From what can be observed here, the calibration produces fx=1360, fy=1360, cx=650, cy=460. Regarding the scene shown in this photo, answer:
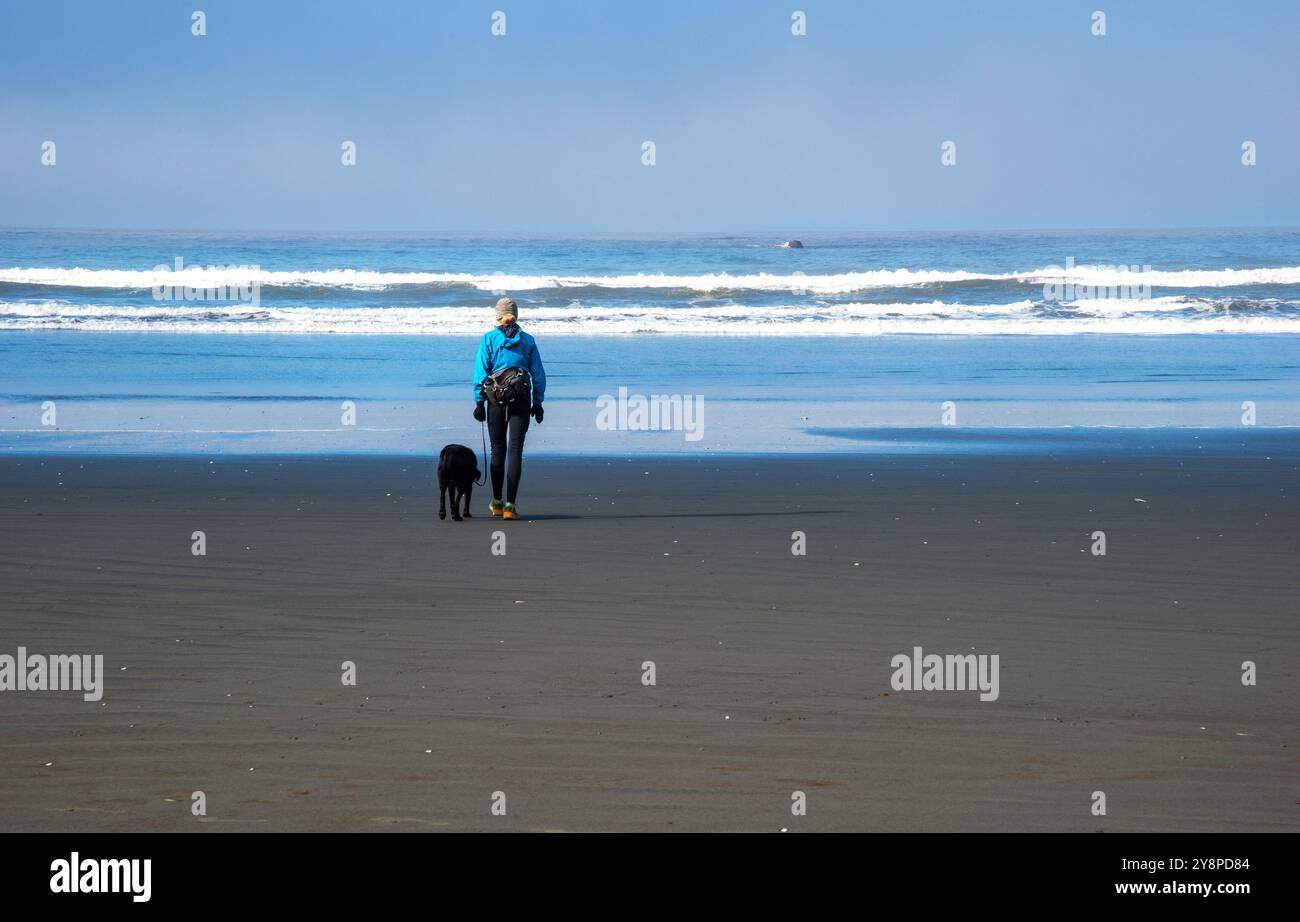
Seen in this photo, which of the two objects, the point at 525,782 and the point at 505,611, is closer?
the point at 525,782

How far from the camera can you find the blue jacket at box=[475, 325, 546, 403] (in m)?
10.1

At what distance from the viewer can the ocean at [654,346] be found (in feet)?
50.0

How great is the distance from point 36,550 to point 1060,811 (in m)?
6.77

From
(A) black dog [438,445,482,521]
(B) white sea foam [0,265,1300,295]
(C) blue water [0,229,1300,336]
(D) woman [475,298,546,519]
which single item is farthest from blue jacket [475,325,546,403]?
(B) white sea foam [0,265,1300,295]

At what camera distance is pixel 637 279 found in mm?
43719

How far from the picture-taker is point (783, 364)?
22141 mm

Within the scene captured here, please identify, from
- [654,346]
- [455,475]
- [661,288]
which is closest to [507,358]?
[455,475]

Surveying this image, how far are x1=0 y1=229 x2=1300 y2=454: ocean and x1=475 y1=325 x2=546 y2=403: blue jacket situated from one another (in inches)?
139

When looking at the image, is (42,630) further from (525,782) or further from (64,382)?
(64,382)

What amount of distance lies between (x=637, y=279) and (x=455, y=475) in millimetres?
34269

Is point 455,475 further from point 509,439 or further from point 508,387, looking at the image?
point 508,387

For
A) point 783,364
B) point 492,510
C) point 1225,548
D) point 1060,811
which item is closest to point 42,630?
point 492,510

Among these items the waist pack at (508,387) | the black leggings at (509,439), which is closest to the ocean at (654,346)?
the black leggings at (509,439)

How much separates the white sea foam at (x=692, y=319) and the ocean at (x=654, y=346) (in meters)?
0.14
